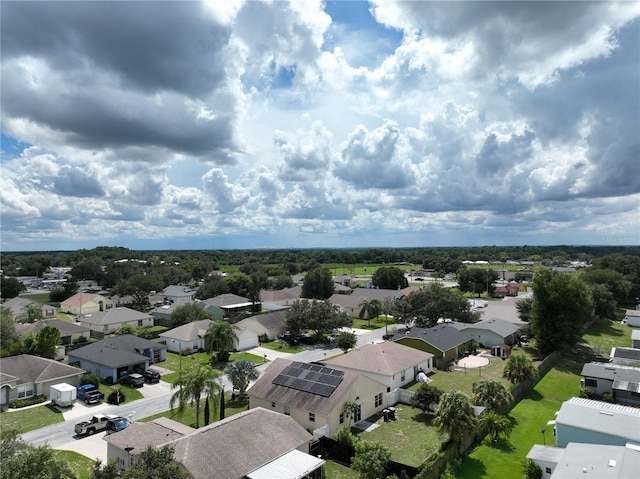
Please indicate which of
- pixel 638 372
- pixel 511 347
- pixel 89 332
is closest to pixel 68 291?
pixel 89 332

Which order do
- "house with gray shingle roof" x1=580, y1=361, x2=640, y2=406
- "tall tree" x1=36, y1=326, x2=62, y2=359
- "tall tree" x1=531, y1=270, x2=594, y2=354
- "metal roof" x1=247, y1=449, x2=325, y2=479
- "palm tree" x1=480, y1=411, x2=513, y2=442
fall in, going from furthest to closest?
1. "tall tree" x1=531, y1=270, x2=594, y2=354
2. "tall tree" x1=36, y1=326, x2=62, y2=359
3. "house with gray shingle roof" x1=580, y1=361, x2=640, y2=406
4. "palm tree" x1=480, y1=411, x2=513, y2=442
5. "metal roof" x1=247, y1=449, x2=325, y2=479

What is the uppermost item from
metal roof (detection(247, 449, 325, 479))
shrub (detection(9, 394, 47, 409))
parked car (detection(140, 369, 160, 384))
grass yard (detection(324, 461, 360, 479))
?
metal roof (detection(247, 449, 325, 479))

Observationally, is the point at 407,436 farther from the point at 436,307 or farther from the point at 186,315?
the point at 186,315

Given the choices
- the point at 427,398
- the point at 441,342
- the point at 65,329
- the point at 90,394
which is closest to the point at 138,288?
the point at 65,329

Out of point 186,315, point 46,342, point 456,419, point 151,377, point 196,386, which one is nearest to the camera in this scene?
point 456,419

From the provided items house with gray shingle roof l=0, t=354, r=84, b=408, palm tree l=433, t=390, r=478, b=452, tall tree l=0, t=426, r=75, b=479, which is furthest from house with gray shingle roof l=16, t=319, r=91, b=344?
palm tree l=433, t=390, r=478, b=452

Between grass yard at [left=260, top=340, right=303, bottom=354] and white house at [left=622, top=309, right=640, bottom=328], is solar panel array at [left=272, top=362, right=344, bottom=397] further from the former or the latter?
white house at [left=622, top=309, right=640, bottom=328]
